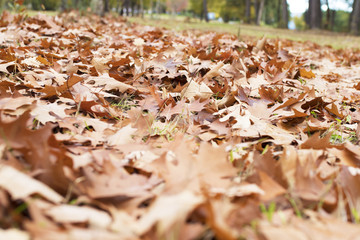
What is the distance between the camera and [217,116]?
1.70 meters

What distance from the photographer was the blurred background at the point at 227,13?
508 inches

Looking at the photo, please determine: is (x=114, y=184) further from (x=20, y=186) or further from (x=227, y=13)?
(x=227, y=13)

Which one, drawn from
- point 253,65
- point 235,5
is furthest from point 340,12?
point 253,65

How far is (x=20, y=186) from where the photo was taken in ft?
2.39

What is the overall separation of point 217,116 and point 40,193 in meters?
1.14

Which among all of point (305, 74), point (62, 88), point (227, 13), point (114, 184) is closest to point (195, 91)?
point (62, 88)

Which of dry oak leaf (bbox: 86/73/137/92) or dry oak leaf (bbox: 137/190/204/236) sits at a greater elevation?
dry oak leaf (bbox: 86/73/137/92)

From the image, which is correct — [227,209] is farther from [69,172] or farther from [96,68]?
[96,68]

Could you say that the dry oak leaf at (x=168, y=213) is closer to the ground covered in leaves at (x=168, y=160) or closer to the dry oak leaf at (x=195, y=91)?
the ground covered in leaves at (x=168, y=160)

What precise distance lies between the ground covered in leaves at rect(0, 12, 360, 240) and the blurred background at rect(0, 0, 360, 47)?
3979 millimetres

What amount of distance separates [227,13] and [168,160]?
43.1m

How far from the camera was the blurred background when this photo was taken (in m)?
12.9

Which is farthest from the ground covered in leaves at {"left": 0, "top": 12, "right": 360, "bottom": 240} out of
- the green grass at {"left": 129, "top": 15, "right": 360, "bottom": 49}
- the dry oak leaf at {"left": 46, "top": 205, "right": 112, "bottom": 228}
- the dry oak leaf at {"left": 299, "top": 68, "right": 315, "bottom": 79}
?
the green grass at {"left": 129, "top": 15, "right": 360, "bottom": 49}

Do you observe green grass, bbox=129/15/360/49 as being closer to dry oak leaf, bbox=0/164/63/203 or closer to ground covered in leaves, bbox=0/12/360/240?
ground covered in leaves, bbox=0/12/360/240
